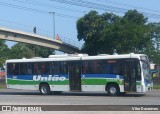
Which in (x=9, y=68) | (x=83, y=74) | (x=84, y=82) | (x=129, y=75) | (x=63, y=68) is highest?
(x=9, y=68)

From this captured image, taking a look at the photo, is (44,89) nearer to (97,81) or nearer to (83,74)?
(83,74)

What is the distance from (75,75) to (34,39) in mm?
44265

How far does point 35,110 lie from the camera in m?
12.9

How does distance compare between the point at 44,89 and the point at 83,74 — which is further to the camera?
the point at 44,89

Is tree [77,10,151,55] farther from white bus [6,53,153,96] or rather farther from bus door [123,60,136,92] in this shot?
bus door [123,60,136,92]

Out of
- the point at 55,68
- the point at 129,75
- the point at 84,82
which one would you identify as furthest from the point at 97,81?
the point at 55,68

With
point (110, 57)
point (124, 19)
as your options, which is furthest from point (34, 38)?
point (110, 57)

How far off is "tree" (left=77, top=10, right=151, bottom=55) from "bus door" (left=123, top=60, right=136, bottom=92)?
3567 cm

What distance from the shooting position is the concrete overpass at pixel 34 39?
217ft

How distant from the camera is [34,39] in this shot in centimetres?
7512

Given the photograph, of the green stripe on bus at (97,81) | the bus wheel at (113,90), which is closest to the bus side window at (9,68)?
the green stripe on bus at (97,81)

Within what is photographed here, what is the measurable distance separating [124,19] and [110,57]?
153 ft

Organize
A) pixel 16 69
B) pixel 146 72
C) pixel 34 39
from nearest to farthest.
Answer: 1. pixel 146 72
2. pixel 16 69
3. pixel 34 39

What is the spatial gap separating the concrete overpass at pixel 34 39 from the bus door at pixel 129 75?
38516 millimetres
